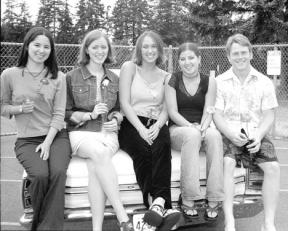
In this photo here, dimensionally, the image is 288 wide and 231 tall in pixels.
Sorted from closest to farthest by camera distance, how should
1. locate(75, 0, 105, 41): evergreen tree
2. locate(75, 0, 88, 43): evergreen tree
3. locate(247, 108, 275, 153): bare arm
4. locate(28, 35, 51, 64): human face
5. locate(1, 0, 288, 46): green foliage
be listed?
1. locate(28, 35, 51, 64): human face
2. locate(247, 108, 275, 153): bare arm
3. locate(1, 0, 288, 46): green foliage
4. locate(75, 0, 105, 41): evergreen tree
5. locate(75, 0, 88, 43): evergreen tree

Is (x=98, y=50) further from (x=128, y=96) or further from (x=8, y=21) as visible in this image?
(x=8, y=21)

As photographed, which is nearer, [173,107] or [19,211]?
[173,107]

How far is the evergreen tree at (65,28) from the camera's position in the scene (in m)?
20.1

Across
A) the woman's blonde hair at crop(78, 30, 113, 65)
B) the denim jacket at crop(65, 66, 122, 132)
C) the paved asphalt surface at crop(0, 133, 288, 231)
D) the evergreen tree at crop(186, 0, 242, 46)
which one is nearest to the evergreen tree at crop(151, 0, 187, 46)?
the evergreen tree at crop(186, 0, 242, 46)

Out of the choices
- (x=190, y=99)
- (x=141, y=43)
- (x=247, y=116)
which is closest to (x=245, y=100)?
(x=247, y=116)

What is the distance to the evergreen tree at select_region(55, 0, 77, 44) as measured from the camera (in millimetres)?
20125

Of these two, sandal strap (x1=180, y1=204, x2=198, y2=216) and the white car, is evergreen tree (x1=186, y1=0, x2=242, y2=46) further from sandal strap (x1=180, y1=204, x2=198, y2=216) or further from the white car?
sandal strap (x1=180, y1=204, x2=198, y2=216)

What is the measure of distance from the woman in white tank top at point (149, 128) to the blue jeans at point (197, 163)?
0.46ft

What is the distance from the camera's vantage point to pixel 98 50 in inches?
154

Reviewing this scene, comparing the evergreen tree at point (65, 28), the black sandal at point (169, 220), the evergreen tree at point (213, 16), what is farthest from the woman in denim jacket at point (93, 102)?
the evergreen tree at point (213, 16)

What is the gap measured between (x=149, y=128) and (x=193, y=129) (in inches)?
17.1

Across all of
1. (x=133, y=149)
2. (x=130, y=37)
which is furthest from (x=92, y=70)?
(x=130, y=37)

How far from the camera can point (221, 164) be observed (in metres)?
3.59

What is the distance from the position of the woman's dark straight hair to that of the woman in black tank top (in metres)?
1.11
